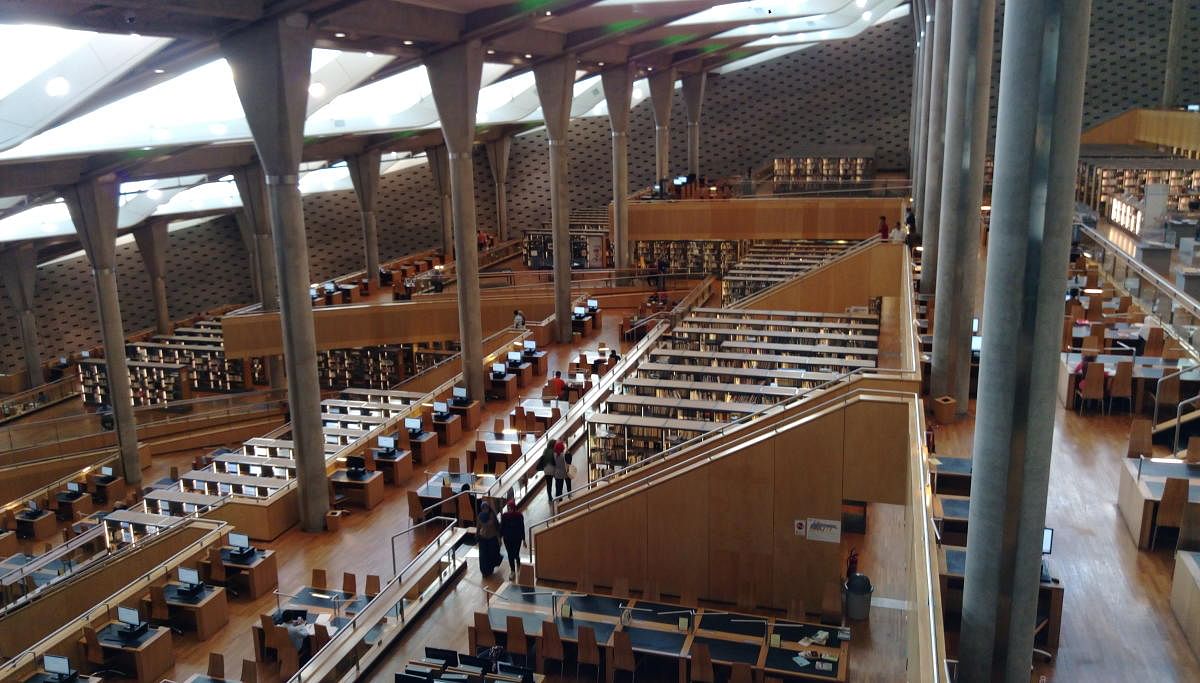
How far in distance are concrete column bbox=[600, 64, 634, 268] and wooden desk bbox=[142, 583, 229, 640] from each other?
2009 cm

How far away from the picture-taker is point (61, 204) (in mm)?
25453

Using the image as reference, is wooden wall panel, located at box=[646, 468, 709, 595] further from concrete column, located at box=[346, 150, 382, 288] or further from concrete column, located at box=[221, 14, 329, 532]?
concrete column, located at box=[346, 150, 382, 288]

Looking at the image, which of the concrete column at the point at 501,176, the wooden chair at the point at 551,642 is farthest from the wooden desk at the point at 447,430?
the concrete column at the point at 501,176

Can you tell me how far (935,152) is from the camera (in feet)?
59.4

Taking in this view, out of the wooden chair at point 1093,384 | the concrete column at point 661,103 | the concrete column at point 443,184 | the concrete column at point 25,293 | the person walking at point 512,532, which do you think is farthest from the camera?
the concrete column at point 443,184

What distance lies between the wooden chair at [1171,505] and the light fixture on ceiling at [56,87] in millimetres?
14745

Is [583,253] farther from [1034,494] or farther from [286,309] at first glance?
[1034,494]

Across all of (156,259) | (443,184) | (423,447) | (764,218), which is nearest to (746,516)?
(423,447)

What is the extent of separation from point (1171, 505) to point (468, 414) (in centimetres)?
1358

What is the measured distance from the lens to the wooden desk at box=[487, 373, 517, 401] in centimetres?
2116

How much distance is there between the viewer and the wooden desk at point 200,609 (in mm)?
12305

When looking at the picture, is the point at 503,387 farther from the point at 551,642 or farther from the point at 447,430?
the point at 551,642

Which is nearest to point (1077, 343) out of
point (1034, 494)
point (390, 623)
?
point (1034, 494)

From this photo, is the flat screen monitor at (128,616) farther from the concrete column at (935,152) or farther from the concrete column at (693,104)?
the concrete column at (693,104)
